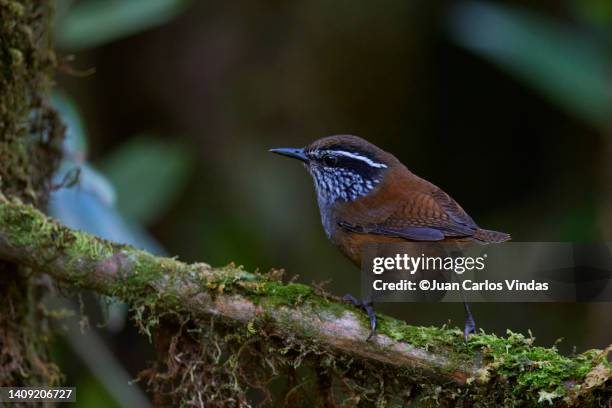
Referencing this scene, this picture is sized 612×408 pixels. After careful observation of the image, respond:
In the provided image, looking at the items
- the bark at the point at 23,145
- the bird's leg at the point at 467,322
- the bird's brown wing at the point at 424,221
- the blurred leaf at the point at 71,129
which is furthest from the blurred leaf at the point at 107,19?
the bird's leg at the point at 467,322

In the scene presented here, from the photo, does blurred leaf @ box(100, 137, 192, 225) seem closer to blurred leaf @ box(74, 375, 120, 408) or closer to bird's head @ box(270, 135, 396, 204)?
blurred leaf @ box(74, 375, 120, 408)

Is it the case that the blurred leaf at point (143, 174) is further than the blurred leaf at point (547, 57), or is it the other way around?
the blurred leaf at point (547, 57)

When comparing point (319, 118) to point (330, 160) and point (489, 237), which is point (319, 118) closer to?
point (330, 160)

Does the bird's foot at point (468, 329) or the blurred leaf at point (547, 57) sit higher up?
the blurred leaf at point (547, 57)

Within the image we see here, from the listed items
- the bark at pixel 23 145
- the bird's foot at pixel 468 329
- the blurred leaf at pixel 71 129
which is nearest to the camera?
the bird's foot at pixel 468 329

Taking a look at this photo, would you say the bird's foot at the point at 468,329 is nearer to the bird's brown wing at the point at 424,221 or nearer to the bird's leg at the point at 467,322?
the bird's leg at the point at 467,322

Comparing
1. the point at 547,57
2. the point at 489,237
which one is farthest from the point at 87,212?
the point at 547,57

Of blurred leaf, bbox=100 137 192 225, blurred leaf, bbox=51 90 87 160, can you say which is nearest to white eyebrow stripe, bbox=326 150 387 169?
blurred leaf, bbox=51 90 87 160
